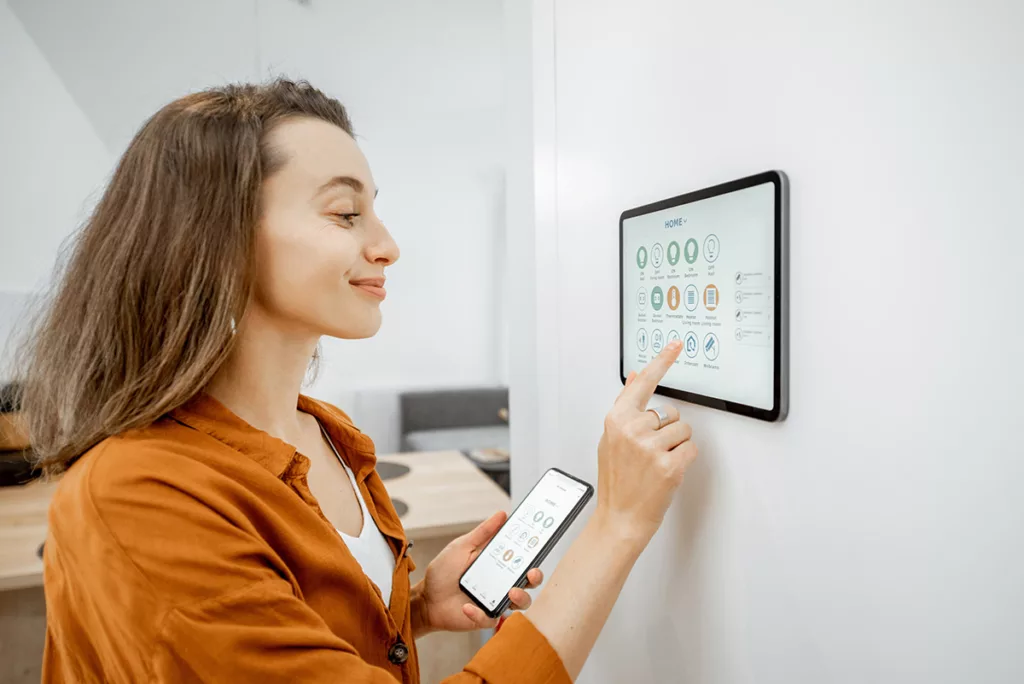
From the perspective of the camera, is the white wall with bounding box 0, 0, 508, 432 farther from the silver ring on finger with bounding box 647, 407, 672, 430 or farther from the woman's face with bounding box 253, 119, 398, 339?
the silver ring on finger with bounding box 647, 407, 672, 430

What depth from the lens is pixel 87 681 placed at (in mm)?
548

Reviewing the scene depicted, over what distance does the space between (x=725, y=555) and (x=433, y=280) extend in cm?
319

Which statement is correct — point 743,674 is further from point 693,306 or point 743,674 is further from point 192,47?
point 192,47

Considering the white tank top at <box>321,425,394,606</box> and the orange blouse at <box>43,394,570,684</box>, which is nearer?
the orange blouse at <box>43,394,570,684</box>

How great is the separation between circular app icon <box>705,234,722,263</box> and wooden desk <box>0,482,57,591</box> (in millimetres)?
1207

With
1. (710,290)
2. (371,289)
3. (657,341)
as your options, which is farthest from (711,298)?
(371,289)

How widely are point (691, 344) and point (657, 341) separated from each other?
2.5 inches

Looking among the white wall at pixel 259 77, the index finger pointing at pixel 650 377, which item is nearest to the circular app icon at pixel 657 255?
the index finger pointing at pixel 650 377

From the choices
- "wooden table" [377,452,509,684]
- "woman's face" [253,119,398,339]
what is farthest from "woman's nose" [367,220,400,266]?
"wooden table" [377,452,509,684]

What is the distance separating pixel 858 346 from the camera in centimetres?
51

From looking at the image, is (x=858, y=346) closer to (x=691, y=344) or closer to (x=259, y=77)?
(x=691, y=344)

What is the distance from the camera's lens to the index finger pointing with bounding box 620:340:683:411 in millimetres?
647

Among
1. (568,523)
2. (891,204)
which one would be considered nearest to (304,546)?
(568,523)

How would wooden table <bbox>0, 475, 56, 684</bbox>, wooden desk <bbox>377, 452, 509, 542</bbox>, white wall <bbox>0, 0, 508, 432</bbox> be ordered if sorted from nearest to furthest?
wooden table <bbox>0, 475, 56, 684</bbox> → wooden desk <bbox>377, 452, 509, 542</bbox> → white wall <bbox>0, 0, 508, 432</bbox>
